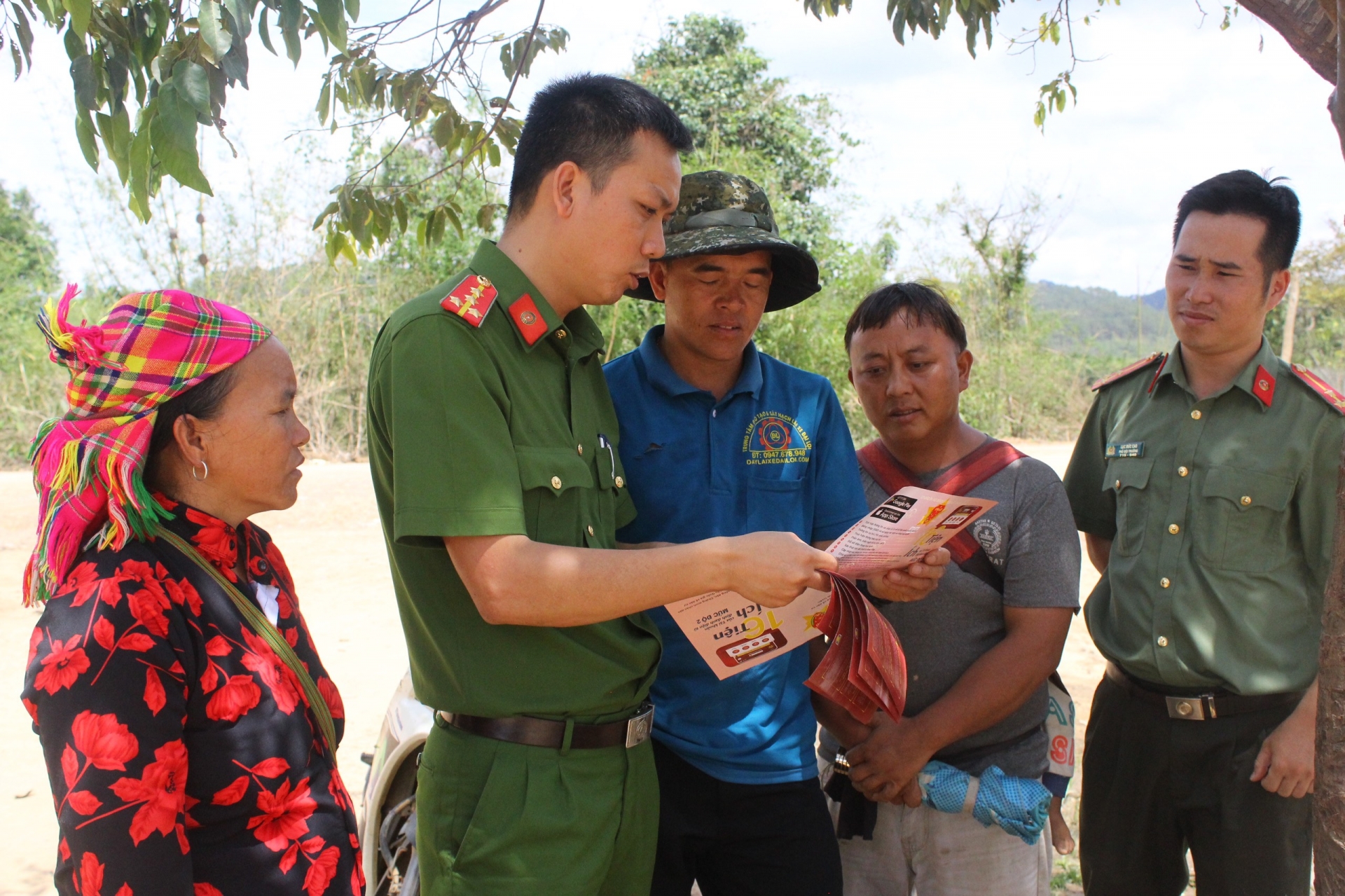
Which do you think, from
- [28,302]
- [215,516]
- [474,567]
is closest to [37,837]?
[215,516]

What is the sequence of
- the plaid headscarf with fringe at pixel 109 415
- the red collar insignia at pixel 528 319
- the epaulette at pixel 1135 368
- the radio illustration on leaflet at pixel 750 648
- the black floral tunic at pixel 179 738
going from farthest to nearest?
the epaulette at pixel 1135 368
the radio illustration on leaflet at pixel 750 648
the red collar insignia at pixel 528 319
the plaid headscarf with fringe at pixel 109 415
the black floral tunic at pixel 179 738

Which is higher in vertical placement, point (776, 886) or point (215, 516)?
point (215, 516)

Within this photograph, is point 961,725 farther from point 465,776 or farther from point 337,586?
point 337,586

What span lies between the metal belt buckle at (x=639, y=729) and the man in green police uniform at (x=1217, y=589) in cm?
137

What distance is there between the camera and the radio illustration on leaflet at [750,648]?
1.85 m

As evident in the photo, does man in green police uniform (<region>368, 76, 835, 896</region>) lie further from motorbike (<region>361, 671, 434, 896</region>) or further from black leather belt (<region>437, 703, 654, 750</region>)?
motorbike (<region>361, 671, 434, 896</region>)

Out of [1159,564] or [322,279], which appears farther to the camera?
[322,279]

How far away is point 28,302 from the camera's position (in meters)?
13.0

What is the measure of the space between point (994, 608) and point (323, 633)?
5.28 metres

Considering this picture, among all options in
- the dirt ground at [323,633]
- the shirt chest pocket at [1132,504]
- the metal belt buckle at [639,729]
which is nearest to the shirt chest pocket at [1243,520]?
the shirt chest pocket at [1132,504]

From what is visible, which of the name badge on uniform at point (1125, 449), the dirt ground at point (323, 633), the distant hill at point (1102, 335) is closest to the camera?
the name badge on uniform at point (1125, 449)

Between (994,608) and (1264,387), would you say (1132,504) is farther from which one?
(994,608)

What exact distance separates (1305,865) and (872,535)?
157cm

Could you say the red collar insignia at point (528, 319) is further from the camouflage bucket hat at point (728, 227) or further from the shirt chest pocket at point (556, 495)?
the camouflage bucket hat at point (728, 227)
